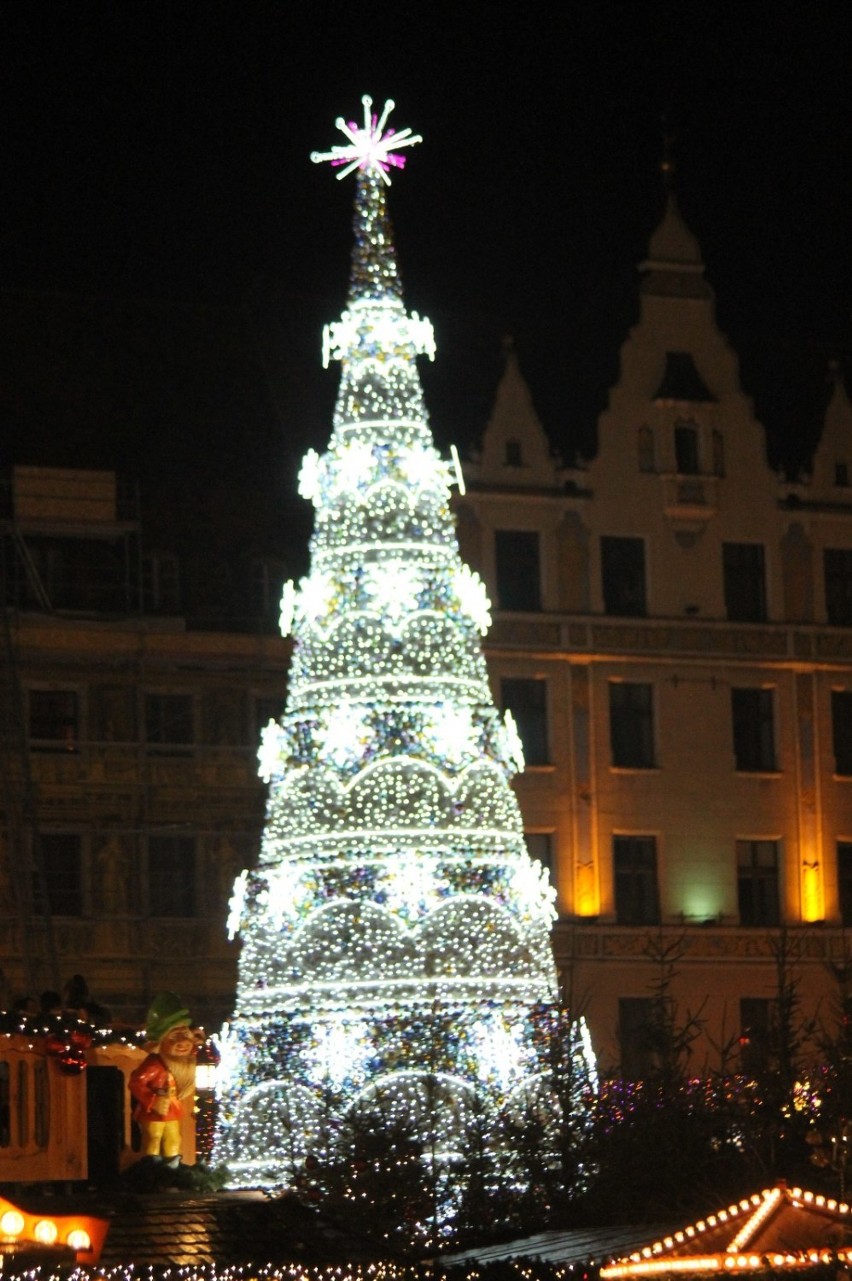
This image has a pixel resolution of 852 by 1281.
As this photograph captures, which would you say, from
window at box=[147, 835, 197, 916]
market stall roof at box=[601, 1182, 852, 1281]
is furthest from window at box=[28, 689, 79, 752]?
market stall roof at box=[601, 1182, 852, 1281]

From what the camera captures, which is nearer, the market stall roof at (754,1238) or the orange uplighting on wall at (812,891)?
the market stall roof at (754,1238)

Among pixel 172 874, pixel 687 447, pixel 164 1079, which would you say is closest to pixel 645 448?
pixel 687 447

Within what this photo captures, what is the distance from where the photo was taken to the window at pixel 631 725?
50.5 metres

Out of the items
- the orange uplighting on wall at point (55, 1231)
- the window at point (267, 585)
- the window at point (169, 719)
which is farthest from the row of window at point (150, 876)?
the orange uplighting on wall at point (55, 1231)

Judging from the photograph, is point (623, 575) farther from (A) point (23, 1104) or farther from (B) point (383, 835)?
(A) point (23, 1104)

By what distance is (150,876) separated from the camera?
4741 cm

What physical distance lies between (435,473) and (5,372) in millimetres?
18478

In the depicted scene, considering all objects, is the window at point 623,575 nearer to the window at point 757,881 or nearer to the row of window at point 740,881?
the row of window at point 740,881

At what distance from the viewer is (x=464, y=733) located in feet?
108

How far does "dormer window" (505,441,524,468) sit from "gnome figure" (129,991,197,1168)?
72.9ft

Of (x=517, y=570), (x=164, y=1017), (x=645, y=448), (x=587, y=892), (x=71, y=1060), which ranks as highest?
(x=645, y=448)

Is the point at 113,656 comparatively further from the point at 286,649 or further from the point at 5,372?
the point at 5,372

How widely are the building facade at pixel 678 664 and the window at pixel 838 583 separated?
0.04 m

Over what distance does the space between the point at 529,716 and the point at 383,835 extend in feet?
57.6
